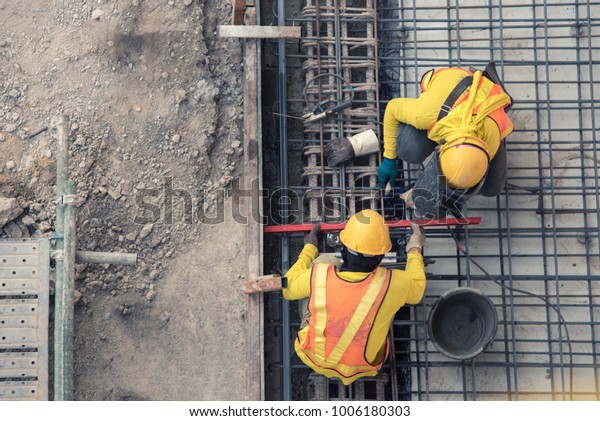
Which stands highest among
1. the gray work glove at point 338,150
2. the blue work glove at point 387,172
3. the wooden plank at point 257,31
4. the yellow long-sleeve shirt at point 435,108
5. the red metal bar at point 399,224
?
the wooden plank at point 257,31

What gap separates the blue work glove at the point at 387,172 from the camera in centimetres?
555

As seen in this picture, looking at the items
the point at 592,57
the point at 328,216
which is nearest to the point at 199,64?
the point at 328,216

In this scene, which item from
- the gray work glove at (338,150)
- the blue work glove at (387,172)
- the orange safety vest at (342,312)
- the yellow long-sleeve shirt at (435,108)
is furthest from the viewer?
the gray work glove at (338,150)

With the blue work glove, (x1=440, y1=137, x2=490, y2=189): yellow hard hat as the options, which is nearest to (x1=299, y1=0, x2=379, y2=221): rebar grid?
the blue work glove

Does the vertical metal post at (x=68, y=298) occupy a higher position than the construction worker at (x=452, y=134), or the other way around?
the construction worker at (x=452, y=134)

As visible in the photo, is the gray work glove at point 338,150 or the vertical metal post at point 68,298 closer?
the vertical metal post at point 68,298

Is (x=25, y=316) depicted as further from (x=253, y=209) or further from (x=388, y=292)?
(x=388, y=292)

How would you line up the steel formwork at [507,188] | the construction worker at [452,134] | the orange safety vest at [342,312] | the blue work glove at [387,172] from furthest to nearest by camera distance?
the steel formwork at [507,188] < the blue work glove at [387,172] < the construction worker at [452,134] < the orange safety vest at [342,312]

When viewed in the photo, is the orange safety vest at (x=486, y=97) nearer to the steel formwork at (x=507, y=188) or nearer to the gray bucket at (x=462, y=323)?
the steel formwork at (x=507, y=188)

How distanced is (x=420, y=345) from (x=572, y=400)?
133 cm

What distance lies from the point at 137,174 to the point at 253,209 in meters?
1.04

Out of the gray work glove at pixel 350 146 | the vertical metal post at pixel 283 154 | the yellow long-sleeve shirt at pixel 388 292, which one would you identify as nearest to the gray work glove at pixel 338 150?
the gray work glove at pixel 350 146

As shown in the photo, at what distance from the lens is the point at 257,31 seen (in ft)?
18.5

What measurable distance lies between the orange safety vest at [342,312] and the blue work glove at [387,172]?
1.11 meters
